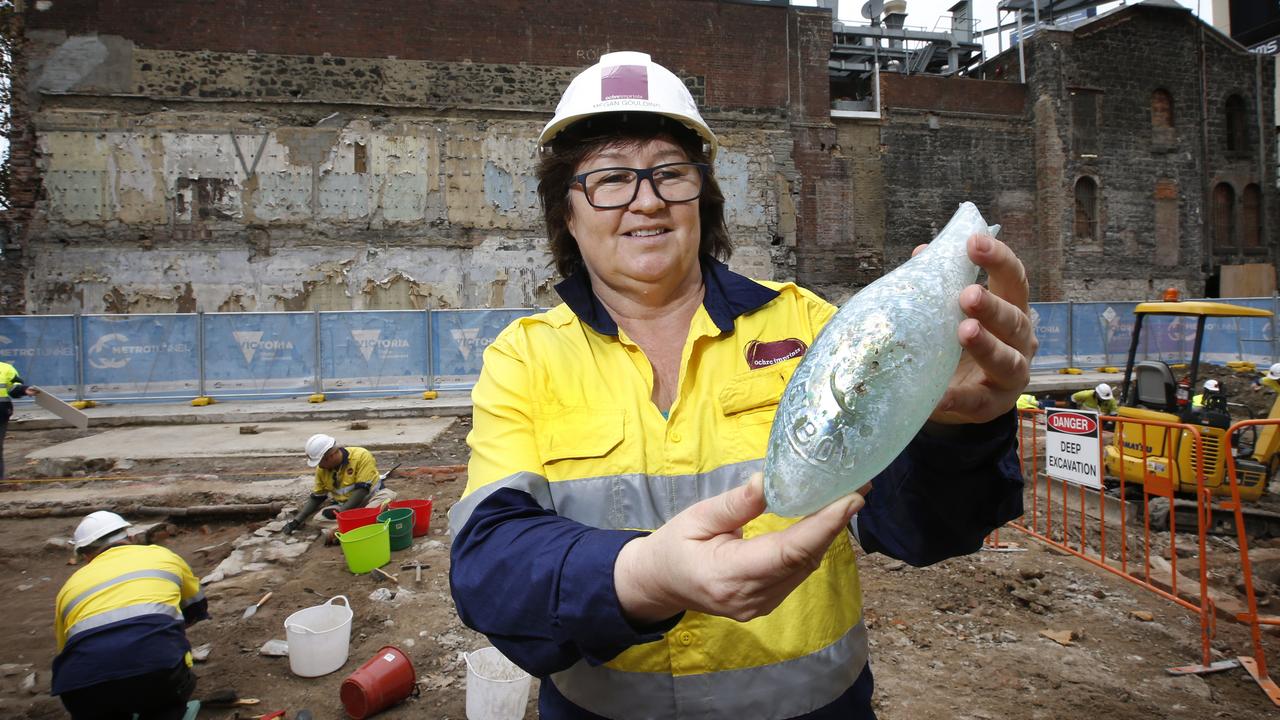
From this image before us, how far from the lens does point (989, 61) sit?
24.1 m

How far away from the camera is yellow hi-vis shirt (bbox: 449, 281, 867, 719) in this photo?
1.38 meters

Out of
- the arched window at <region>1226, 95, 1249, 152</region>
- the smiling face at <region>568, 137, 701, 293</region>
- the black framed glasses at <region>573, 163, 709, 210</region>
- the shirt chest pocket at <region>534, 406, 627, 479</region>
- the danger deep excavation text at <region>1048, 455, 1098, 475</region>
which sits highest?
the arched window at <region>1226, 95, 1249, 152</region>

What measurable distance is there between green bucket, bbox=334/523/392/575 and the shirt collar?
4.14m

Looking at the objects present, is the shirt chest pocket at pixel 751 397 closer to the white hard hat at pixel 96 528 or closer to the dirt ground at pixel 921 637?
the dirt ground at pixel 921 637

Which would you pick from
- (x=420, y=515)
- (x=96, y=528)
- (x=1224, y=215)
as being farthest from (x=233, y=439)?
(x=1224, y=215)

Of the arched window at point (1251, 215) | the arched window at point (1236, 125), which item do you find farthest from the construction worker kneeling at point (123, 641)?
the arched window at point (1236, 125)

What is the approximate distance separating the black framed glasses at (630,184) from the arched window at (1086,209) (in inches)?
990

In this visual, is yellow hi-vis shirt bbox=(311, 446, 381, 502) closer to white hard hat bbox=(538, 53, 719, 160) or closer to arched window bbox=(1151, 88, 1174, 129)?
white hard hat bbox=(538, 53, 719, 160)

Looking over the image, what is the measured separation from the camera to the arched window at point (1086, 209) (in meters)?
22.0

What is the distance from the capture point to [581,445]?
143cm

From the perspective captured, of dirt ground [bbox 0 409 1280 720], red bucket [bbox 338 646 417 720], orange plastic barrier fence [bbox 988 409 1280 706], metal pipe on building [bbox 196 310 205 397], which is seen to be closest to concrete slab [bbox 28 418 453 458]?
metal pipe on building [bbox 196 310 205 397]

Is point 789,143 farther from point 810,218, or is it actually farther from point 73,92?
point 73,92

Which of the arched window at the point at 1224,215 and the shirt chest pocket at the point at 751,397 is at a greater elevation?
the arched window at the point at 1224,215

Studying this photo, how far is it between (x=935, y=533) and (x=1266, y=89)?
3227 cm
